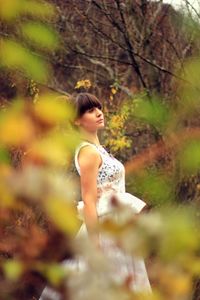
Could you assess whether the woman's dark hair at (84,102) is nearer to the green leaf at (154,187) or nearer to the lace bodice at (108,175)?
the lace bodice at (108,175)

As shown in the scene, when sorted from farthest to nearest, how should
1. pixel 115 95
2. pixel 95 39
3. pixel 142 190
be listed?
pixel 95 39
pixel 115 95
pixel 142 190

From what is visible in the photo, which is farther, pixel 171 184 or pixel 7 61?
pixel 171 184

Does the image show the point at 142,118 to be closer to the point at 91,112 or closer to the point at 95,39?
the point at 91,112

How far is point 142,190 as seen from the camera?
1698 mm

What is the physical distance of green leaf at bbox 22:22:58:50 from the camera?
1.40 metres

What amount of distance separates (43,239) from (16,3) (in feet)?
1.08

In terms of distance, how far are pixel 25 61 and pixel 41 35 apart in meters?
0.06

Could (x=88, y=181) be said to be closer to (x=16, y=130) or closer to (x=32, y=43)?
(x=32, y=43)

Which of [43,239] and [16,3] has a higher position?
[16,3]

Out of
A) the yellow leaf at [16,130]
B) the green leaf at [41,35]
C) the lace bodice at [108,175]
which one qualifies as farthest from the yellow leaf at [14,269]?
the lace bodice at [108,175]

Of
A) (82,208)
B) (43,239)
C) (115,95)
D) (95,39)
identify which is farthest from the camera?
(95,39)

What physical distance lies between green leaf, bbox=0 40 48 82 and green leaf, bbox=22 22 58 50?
2 cm

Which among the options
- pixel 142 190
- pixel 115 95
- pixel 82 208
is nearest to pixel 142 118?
pixel 142 190

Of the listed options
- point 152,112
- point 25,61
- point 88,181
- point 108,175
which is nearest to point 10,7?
point 25,61
